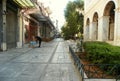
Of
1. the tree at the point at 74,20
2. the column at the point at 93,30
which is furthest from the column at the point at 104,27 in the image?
the tree at the point at 74,20

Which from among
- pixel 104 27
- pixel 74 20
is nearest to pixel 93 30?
pixel 104 27

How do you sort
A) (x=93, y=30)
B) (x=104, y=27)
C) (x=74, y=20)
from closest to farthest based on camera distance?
(x=104, y=27)
(x=93, y=30)
(x=74, y=20)

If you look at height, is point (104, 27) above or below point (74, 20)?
below

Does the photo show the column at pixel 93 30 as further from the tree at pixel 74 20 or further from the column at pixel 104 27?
the tree at pixel 74 20

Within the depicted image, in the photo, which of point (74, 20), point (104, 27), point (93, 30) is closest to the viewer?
point (104, 27)

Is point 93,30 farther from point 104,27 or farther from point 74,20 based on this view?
point 74,20

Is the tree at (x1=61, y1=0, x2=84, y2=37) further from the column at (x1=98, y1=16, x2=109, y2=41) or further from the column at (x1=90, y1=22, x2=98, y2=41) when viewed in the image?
the column at (x1=98, y1=16, x2=109, y2=41)

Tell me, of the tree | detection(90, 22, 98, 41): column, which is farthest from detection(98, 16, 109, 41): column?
the tree

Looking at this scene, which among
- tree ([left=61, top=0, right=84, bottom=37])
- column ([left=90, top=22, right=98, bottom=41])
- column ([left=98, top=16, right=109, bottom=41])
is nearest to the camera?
column ([left=98, top=16, right=109, bottom=41])

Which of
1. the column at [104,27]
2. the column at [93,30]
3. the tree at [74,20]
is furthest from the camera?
the tree at [74,20]

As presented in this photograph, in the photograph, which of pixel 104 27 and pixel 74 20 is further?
pixel 74 20

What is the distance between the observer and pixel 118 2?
14.2m

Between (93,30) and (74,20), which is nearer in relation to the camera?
(93,30)

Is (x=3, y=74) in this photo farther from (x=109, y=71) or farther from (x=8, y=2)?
(x=8, y=2)
